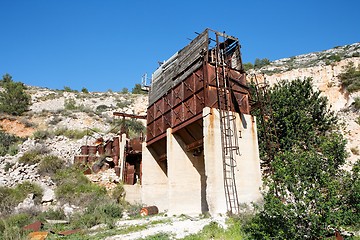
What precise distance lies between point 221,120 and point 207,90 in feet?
5.75

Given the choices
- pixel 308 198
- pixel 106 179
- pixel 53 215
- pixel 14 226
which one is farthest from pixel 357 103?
pixel 14 226

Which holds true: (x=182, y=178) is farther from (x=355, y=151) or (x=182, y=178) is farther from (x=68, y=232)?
(x=355, y=151)

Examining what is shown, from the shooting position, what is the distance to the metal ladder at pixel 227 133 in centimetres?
1503

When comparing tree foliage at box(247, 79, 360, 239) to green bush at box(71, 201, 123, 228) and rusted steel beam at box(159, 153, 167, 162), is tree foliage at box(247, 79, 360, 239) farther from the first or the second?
rusted steel beam at box(159, 153, 167, 162)

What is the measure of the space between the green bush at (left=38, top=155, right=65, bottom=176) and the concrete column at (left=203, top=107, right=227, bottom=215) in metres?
12.9

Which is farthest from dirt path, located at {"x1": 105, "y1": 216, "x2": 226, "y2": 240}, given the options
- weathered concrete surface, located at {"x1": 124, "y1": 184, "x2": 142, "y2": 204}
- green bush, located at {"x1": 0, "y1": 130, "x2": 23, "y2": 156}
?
green bush, located at {"x1": 0, "y1": 130, "x2": 23, "y2": 156}

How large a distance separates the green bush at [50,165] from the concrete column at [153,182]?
645cm

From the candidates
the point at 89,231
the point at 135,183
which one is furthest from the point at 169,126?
the point at 89,231

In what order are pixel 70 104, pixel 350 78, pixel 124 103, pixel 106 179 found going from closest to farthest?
pixel 106 179, pixel 350 78, pixel 70 104, pixel 124 103

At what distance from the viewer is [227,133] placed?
638 inches

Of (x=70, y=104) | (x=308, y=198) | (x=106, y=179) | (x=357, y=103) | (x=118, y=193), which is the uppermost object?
(x=70, y=104)

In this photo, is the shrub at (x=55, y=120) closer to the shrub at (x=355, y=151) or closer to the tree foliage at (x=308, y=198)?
the shrub at (x=355, y=151)

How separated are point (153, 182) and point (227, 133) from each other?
7929 mm

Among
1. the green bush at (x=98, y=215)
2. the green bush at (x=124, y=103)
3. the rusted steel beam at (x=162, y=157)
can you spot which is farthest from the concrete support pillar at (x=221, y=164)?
the green bush at (x=124, y=103)
